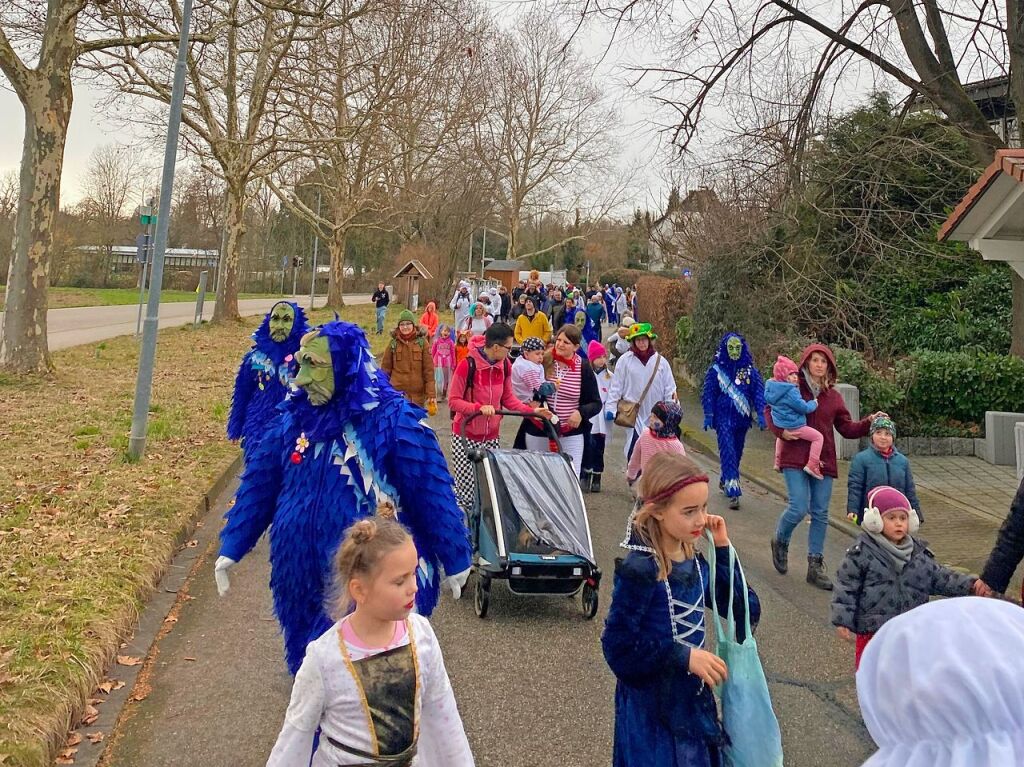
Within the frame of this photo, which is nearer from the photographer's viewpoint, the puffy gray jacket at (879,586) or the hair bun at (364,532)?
the hair bun at (364,532)

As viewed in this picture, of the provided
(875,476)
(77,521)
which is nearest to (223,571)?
(77,521)

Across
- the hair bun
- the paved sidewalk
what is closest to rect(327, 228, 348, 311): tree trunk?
the paved sidewalk

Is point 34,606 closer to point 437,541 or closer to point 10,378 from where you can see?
point 437,541

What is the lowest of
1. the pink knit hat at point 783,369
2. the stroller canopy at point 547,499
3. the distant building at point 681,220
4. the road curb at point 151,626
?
the road curb at point 151,626

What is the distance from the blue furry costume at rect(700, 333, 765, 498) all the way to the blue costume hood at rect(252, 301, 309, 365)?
13.5 ft

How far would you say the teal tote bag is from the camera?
271cm

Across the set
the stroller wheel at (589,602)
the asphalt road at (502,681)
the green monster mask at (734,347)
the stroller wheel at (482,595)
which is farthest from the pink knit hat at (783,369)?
the stroller wheel at (482,595)

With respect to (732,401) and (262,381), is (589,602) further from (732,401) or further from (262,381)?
(732,401)

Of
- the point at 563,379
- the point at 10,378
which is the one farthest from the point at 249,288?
the point at 563,379

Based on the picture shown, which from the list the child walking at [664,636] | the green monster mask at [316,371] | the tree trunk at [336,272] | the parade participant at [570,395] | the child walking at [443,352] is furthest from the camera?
the tree trunk at [336,272]

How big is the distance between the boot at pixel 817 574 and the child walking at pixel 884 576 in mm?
2318

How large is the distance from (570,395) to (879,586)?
4.36m

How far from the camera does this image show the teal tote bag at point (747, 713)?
2709 mm

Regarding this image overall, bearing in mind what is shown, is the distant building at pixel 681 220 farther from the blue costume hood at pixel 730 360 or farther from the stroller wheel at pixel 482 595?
the stroller wheel at pixel 482 595
